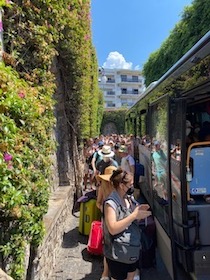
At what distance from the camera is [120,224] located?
10.3 ft

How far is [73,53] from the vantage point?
7.19 m

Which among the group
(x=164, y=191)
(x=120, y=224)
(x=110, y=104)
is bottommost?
(x=120, y=224)

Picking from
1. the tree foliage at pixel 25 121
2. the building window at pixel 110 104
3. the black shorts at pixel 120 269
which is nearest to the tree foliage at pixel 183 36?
the tree foliage at pixel 25 121

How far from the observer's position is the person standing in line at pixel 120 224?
3176 millimetres

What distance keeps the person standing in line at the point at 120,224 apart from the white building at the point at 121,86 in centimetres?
7461

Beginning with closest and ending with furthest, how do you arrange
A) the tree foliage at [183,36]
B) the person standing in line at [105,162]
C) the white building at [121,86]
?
1. the person standing in line at [105,162]
2. the tree foliage at [183,36]
3. the white building at [121,86]

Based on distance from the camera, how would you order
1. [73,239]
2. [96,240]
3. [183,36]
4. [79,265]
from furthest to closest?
→ [183,36], [73,239], [96,240], [79,265]

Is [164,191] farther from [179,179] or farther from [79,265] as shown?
[79,265]

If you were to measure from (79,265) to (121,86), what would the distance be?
76.7 m

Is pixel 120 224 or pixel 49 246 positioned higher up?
pixel 120 224

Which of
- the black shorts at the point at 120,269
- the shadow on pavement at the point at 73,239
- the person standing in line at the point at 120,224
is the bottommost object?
the shadow on pavement at the point at 73,239

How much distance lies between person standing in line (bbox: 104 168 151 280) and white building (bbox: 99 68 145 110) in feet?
245

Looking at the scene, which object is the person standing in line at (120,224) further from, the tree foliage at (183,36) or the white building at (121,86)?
the white building at (121,86)

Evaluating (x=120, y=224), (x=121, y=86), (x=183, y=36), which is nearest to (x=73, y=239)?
(x=120, y=224)
